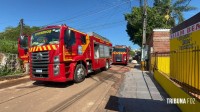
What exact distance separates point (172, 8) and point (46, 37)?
30385mm

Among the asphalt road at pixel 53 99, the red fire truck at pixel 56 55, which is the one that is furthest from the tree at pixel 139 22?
the asphalt road at pixel 53 99

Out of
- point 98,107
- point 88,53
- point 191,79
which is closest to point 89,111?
point 98,107

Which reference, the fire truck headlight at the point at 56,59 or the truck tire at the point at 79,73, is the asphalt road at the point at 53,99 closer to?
the truck tire at the point at 79,73

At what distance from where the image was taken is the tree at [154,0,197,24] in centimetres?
3641

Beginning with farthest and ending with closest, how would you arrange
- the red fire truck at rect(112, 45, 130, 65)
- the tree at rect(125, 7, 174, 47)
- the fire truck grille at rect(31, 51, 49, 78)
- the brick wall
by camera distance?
the tree at rect(125, 7, 174, 47) < the red fire truck at rect(112, 45, 130, 65) < the brick wall < the fire truck grille at rect(31, 51, 49, 78)

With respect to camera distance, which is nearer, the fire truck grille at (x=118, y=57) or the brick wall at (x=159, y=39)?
the brick wall at (x=159, y=39)

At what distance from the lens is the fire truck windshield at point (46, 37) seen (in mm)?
11500

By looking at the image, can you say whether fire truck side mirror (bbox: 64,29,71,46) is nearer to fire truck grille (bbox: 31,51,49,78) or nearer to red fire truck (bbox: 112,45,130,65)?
fire truck grille (bbox: 31,51,49,78)

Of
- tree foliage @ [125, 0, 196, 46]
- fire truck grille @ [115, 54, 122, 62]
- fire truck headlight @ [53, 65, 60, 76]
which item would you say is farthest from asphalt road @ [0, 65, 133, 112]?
tree foliage @ [125, 0, 196, 46]

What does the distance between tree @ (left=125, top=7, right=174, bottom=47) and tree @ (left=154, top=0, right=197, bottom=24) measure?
127 cm

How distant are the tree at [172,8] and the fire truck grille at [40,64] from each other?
28.8 meters

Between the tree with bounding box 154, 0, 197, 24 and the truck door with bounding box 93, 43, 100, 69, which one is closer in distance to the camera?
the truck door with bounding box 93, 43, 100, 69

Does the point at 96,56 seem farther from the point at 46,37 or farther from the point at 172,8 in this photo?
the point at 172,8

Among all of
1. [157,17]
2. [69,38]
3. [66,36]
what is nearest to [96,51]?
[69,38]
